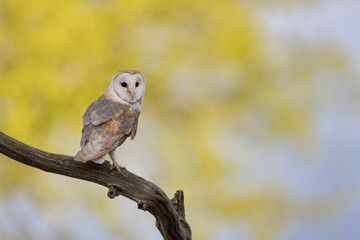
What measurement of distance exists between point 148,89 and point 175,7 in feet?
2.12

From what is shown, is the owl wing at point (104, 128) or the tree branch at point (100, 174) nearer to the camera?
the owl wing at point (104, 128)

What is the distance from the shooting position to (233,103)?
3600 millimetres

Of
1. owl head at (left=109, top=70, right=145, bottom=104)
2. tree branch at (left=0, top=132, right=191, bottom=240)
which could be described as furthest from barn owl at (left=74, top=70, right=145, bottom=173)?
tree branch at (left=0, top=132, right=191, bottom=240)

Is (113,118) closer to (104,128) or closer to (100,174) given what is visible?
(104,128)

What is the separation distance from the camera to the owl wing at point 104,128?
1.58 metres

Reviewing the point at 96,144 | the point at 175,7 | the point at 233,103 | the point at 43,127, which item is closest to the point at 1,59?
the point at 43,127

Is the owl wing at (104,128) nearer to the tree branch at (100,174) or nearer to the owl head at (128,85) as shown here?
the owl head at (128,85)

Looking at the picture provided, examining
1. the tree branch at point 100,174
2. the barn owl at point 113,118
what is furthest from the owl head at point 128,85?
the tree branch at point 100,174

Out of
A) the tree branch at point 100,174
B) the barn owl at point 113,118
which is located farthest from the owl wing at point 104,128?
the tree branch at point 100,174

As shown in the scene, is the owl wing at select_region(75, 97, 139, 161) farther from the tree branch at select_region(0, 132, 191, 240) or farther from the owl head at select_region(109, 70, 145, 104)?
the tree branch at select_region(0, 132, 191, 240)

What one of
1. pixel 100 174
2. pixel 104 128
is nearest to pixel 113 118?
pixel 104 128

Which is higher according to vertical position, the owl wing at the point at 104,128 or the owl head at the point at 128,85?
the owl head at the point at 128,85

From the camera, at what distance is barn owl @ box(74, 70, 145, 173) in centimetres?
158

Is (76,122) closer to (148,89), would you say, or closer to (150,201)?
(148,89)
